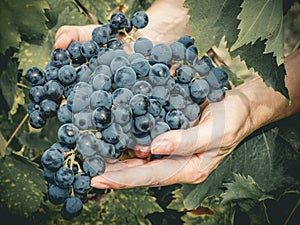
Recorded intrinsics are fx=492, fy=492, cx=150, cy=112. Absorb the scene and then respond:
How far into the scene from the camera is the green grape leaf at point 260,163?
4.69 feet

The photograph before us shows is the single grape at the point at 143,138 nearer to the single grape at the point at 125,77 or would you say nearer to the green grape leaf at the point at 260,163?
the single grape at the point at 125,77

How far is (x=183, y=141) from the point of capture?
42.4 inches

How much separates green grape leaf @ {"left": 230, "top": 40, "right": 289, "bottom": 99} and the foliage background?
4 centimetres

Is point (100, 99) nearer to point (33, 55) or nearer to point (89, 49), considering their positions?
point (89, 49)

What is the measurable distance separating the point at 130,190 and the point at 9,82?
0.53 m

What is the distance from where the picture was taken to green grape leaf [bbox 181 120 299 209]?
1.43m

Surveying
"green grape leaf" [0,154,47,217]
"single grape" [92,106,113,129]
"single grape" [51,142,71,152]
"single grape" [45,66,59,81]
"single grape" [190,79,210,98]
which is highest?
"single grape" [190,79,210,98]

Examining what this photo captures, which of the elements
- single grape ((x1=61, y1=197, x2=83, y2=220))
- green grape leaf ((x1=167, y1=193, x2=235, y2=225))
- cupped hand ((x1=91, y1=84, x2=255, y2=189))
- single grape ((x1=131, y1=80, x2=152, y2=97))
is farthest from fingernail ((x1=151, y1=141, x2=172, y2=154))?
green grape leaf ((x1=167, y1=193, x2=235, y2=225))

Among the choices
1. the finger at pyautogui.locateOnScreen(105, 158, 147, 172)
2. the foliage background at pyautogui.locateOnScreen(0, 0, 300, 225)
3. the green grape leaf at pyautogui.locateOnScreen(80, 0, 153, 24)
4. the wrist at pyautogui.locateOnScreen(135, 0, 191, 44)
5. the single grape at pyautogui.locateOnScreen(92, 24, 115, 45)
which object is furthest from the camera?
the green grape leaf at pyautogui.locateOnScreen(80, 0, 153, 24)

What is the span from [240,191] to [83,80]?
52 centimetres

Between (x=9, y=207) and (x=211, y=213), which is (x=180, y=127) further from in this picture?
(x=9, y=207)

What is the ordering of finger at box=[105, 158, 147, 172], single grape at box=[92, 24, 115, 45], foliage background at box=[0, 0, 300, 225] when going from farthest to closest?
foliage background at box=[0, 0, 300, 225] → single grape at box=[92, 24, 115, 45] → finger at box=[105, 158, 147, 172]

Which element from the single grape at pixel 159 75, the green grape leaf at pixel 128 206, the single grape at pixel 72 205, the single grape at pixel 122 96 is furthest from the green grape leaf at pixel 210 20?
the green grape leaf at pixel 128 206

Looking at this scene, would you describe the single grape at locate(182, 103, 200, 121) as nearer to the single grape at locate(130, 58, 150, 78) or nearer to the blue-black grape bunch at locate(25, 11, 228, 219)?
the blue-black grape bunch at locate(25, 11, 228, 219)
